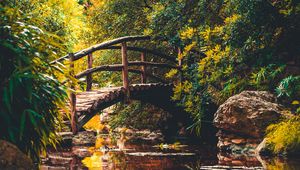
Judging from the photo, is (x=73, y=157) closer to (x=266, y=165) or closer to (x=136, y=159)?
(x=136, y=159)

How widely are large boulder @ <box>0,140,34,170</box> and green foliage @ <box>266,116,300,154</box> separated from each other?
17.4 ft

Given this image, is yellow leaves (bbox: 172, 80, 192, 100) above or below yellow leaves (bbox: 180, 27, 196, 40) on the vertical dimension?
below

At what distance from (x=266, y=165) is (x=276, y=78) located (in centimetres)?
405

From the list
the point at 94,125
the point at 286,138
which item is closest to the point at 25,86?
the point at 286,138

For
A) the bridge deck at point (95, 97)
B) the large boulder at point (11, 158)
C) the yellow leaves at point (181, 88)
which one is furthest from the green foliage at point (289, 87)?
the large boulder at point (11, 158)

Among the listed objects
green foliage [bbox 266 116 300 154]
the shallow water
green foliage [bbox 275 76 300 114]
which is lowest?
the shallow water

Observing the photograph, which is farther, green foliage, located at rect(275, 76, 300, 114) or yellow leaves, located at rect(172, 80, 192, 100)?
yellow leaves, located at rect(172, 80, 192, 100)

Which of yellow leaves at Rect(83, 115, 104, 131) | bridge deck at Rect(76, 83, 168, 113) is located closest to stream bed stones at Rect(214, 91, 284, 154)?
bridge deck at Rect(76, 83, 168, 113)

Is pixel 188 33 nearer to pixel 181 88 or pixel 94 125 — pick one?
pixel 181 88

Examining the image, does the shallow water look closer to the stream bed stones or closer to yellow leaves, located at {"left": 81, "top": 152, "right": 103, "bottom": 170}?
yellow leaves, located at {"left": 81, "top": 152, "right": 103, "bottom": 170}

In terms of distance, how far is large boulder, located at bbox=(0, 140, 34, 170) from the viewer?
433 centimetres

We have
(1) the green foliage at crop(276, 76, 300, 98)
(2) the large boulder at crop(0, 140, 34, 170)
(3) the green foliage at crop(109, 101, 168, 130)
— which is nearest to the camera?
(2) the large boulder at crop(0, 140, 34, 170)

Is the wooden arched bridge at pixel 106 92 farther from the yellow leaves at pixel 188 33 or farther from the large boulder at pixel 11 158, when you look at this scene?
the large boulder at pixel 11 158

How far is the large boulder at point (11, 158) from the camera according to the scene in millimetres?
4328
